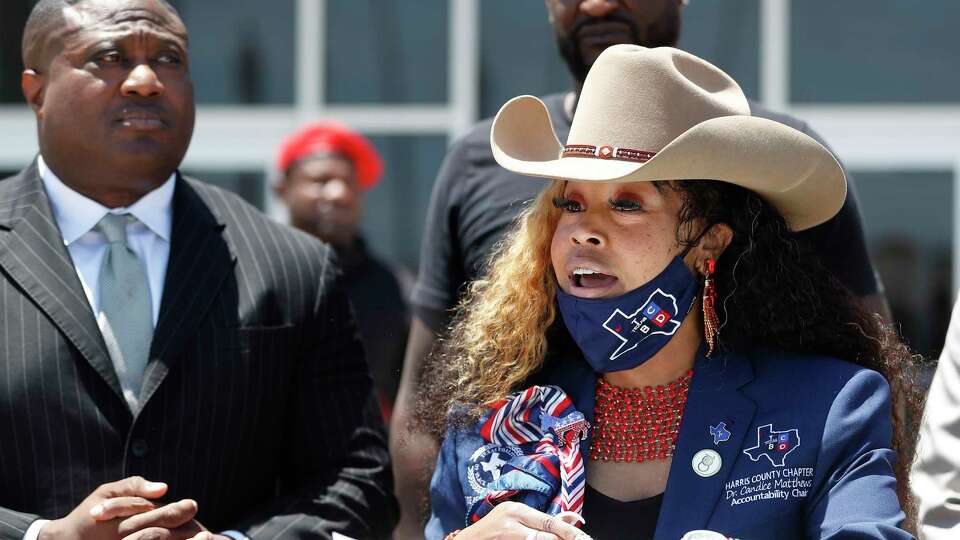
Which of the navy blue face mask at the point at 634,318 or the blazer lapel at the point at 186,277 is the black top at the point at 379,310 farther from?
the navy blue face mask at the point at 634,318

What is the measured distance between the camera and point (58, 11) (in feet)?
11.4

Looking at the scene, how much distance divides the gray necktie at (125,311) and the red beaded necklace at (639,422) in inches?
41.6

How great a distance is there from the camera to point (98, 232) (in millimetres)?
3416

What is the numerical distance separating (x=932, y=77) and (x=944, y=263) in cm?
107

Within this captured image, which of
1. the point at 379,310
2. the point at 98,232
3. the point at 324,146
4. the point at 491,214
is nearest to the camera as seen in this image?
the point at 98,232

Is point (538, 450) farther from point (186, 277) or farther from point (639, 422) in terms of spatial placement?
point (186, 277)

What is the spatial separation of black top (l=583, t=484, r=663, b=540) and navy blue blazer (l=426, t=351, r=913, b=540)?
61 millimetres

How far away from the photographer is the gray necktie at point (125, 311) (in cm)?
326

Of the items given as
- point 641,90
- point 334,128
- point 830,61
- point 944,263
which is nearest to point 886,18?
point 830,61

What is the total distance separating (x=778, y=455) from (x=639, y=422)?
1.09 feet

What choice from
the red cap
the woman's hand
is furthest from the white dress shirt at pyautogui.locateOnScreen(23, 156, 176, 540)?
the red cap

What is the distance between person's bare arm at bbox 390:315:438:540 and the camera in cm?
348

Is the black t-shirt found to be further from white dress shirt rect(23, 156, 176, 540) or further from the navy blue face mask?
white dress shirt rect(23, 156, 176, 540)

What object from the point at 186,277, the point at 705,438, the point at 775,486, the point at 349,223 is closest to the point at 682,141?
the point at 705,438
